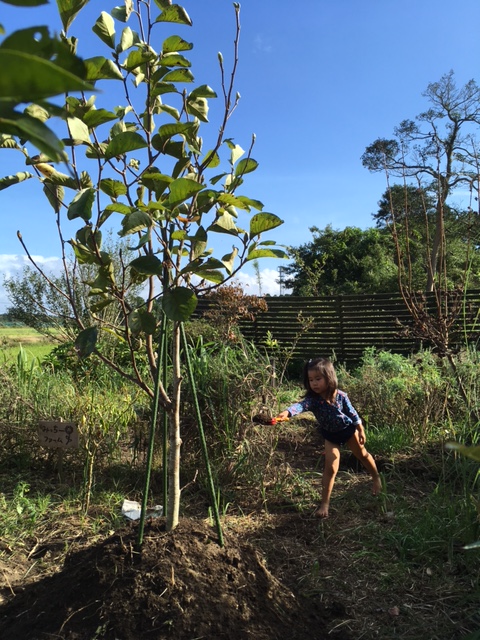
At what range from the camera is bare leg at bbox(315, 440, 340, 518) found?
10.1ft

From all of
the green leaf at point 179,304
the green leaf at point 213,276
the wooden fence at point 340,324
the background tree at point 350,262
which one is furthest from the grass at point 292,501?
the background tree at point 350,262

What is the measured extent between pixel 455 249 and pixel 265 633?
17391mm

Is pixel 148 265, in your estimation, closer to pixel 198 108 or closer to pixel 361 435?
pixel 198 108

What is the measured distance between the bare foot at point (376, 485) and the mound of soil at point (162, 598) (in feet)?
4.75

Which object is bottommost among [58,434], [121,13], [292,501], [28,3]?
[292,501]

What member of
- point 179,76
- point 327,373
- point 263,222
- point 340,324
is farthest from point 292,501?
point 340,324

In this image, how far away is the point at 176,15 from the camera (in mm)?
1509

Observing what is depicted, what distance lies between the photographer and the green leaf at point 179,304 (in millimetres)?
1472

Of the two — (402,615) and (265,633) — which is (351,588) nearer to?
(402,615)

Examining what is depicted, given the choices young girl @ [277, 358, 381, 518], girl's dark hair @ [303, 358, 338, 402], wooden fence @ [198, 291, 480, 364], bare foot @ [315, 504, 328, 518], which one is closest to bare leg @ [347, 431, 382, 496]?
young girl @ [277, 358, 381, 518]

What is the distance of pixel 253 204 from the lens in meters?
1.65

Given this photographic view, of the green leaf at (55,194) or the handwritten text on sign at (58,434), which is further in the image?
the handwritten text on sign at (58,434)

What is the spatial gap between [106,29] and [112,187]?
1.52 ft

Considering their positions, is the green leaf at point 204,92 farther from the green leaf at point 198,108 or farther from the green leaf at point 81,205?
the green leaf at point 81,205
